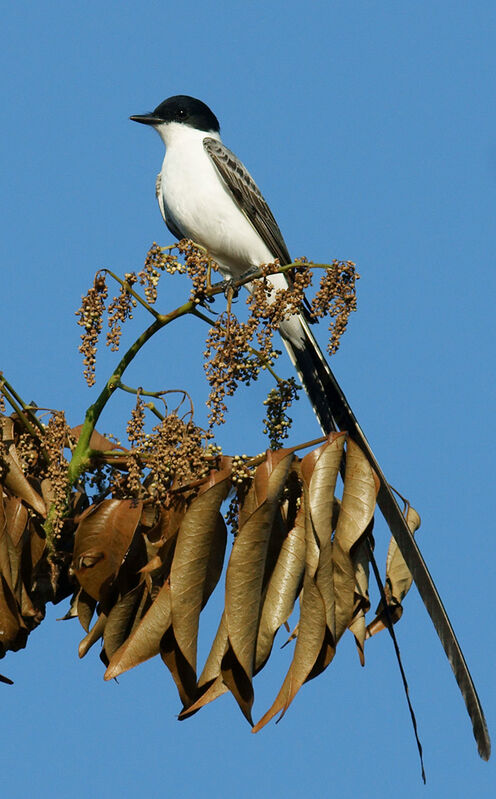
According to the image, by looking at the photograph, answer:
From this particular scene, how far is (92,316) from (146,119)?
3256mm

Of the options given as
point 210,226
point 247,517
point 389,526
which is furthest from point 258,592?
point 210,226

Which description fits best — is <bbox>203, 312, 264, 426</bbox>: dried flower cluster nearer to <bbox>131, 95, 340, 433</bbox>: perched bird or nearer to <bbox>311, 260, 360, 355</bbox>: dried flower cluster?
<bbox>311, 260, 360, 355</bbox>: dried flower cluster

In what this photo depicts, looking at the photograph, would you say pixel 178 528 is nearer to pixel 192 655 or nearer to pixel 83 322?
pixel 192 655

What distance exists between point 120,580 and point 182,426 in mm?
593

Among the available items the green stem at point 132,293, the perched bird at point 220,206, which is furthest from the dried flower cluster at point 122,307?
the perched bird at point 220,206

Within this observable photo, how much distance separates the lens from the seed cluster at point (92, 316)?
3.43 m

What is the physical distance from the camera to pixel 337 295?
3418 mm

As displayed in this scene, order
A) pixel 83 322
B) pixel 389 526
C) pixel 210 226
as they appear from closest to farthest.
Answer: pixel 83 322, pixel 389 526, pixel 210 226

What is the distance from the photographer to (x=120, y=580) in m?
3.44

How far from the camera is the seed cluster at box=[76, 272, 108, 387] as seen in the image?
11.3 ft

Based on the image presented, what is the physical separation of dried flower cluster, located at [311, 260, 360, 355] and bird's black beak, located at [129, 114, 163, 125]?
328cm

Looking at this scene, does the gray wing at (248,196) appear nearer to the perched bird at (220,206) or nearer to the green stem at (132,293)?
the perched bird at (220,206)

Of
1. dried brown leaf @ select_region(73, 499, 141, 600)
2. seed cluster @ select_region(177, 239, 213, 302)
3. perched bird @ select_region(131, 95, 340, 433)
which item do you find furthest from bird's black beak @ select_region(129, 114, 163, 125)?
dried brown leaf @ select_region(73, 499, 141, 600)

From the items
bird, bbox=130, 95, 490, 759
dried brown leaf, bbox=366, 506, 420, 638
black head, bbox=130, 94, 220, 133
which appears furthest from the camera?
black head, bbox=130, 94, 220, 133
